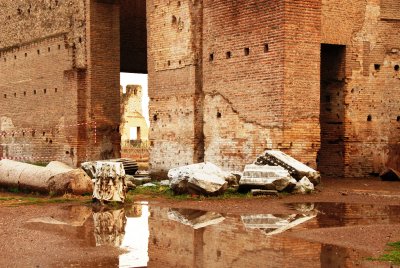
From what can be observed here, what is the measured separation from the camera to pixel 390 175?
44.5 feet

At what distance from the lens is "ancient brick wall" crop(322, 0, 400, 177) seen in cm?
1398

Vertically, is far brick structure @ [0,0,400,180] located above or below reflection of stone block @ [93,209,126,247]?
above

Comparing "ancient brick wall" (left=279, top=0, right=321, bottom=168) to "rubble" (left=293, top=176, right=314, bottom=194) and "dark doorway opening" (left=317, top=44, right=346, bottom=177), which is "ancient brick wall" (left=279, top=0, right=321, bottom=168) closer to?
"rubble" (left=293, top=176, right=314, bottom=194)

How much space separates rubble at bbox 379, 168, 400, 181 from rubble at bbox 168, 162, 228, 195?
13.1 feet

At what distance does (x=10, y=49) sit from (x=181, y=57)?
9102 mm

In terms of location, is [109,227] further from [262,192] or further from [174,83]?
[174,83]

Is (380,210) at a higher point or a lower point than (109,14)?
lower

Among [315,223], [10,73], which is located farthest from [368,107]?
[10,73]

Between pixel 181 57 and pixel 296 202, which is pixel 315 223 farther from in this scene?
pixel 181 57

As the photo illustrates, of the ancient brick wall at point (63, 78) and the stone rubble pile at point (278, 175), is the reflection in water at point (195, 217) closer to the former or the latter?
the stone rubble pile at point (278, 175)

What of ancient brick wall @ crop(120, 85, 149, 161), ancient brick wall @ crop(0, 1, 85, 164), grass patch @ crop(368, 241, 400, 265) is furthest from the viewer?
ancient brick wall @ crop(120, 85, 149, 161)

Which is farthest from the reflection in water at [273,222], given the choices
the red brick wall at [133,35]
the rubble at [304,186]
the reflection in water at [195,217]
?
the red brick wall at [133,35]

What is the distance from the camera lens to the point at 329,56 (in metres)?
14.3

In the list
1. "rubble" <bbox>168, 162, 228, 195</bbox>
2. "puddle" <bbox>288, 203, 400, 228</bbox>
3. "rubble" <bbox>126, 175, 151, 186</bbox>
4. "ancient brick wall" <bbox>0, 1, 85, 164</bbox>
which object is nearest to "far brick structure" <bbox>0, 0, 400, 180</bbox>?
"rubble" <bbox>126, 175, 151, 186</bbox>
